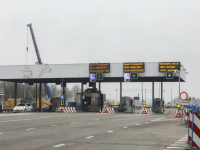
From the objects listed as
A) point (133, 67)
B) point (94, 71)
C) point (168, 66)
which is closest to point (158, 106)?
point (168, 66)

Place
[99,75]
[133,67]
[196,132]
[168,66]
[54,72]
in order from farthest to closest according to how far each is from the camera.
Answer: [54,72]
[99,75]
[133,67]
[168,66]
[196,132]

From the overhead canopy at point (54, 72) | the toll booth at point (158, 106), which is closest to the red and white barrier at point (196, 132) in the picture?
the overhead canopy at point (54, 72)

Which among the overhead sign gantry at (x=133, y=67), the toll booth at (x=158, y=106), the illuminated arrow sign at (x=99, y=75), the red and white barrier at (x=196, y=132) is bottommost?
the toll booth at (x=158, y=106)

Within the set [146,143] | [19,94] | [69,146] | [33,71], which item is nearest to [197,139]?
[146,143]

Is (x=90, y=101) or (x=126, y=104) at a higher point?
(x=90, y=101)

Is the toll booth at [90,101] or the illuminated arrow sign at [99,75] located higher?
the illuminated arrow sign at [99,75]

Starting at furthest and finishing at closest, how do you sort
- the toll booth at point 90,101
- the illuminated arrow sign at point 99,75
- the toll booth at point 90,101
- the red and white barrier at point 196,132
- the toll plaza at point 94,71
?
the toll booth at point 90,101 → the toll booth at point 90,101 → the illuminated arrow sign at point 99,75 → the toll plaza at point 94,71 → the red and white barrier at point 196,132

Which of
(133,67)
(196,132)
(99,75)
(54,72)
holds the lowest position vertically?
(196,132)

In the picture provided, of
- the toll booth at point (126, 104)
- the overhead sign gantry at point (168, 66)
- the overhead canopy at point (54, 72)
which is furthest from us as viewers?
the toll booth at point (126, 104)

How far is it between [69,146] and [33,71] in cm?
4709

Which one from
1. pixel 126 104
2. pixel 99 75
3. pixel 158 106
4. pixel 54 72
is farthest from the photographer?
pixel 126 104

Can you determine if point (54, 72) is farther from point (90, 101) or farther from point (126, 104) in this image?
point (126, 104)

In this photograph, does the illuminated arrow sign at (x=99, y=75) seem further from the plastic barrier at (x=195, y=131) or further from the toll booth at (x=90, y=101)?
the plastic barrier at (x=195, y=131)

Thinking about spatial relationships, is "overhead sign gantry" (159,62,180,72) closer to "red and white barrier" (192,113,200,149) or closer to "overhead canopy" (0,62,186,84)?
"overhead canopy" (0,62,186,84)
